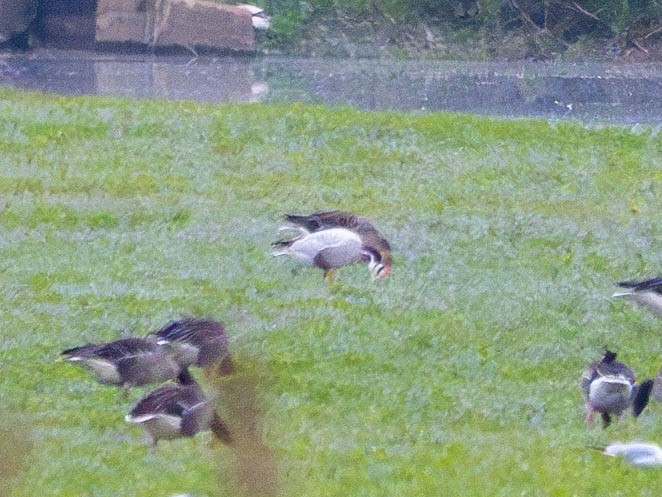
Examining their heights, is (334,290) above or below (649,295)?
below

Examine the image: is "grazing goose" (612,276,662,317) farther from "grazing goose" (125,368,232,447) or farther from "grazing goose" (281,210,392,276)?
"grazing goose" (125,368,232,447)

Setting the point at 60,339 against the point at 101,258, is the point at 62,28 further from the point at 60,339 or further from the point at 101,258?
the point at 60,339

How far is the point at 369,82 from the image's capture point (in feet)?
51.2

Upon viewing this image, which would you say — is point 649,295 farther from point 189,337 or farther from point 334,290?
point 189,337

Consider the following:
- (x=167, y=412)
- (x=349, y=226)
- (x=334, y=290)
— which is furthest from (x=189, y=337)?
(x=349, y=226)

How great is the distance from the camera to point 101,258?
783 centimetres

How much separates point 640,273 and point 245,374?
6.65 metres

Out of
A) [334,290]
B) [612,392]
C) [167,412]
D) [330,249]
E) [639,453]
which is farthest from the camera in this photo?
[334,290]

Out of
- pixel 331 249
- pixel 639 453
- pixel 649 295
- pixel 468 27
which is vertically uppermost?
pixel 639 453

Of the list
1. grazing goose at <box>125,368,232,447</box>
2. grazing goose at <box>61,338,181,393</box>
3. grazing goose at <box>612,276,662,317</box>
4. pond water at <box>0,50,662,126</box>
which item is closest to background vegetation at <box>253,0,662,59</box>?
pond water at <box>0,50,662,126</box>

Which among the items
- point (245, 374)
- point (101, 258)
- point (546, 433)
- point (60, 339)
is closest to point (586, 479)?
point (546, 433)

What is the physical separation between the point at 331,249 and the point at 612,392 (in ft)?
7.73

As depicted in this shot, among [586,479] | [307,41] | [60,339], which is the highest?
[586,479]

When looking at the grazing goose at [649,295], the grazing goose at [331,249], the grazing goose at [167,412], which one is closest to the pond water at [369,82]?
the grazing goose at [331,249]
